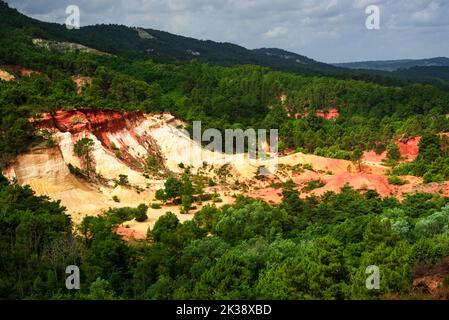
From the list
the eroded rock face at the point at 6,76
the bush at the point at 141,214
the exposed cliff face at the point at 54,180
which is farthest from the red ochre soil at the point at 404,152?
the eroded rock face at the point at 6,76

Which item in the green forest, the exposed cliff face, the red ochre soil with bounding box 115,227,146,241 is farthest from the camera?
the exposed cliff face

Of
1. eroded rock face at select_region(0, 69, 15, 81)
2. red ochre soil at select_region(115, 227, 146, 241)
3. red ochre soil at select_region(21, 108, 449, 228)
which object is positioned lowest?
red ochre soil at select_region(115, 227, 146, 241)

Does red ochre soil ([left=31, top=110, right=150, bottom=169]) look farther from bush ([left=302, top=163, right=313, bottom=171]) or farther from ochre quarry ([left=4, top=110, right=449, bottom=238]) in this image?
bush ([left=302, top=163, right=313, bottom=171])

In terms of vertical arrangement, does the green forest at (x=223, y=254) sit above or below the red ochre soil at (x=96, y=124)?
below

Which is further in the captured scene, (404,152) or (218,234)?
(404,152)

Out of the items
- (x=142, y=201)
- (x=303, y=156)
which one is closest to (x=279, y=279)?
(x=142, y=201)

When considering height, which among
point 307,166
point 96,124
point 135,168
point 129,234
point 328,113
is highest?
point 96,124

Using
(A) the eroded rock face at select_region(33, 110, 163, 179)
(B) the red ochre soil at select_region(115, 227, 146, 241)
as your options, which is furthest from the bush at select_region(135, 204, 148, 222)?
(A) the eroded rock face at select_region(33, 110, 163, 179)

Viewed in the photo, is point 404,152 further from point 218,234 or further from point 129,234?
point 129,234

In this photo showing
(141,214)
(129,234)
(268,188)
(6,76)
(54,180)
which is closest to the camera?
(129,234)

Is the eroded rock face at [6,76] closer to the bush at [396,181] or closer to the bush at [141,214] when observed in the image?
the bush at [141,214]

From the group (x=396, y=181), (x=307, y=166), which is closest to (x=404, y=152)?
(x=307, y=166)
